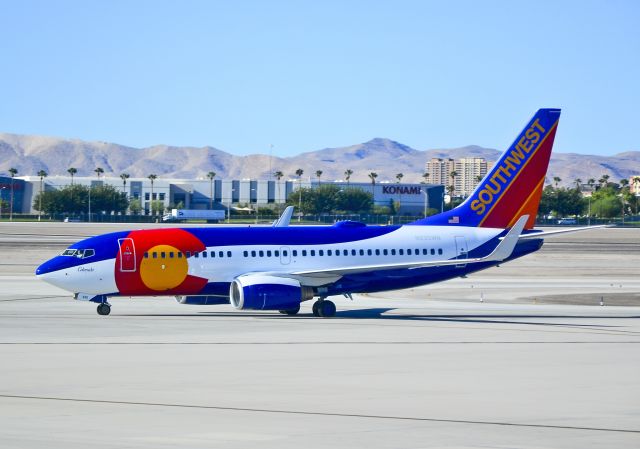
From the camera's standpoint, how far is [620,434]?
19578 millimetres

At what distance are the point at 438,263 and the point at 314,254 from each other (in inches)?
220

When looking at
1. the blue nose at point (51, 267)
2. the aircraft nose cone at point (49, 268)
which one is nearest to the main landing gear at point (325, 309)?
the blue nose at point (51, 267)

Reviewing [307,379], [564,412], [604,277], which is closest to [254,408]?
[307,379]

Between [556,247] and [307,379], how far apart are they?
310 ft

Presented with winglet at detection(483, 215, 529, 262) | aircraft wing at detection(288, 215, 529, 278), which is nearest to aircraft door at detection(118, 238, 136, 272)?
aircraft wing at detection(288, 215, 529, 278)

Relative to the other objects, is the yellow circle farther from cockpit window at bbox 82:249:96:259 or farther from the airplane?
cockpit window at bbox 82:249:96:259

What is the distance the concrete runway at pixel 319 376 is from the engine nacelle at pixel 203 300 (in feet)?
1.76

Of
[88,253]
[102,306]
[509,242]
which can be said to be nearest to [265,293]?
[102,306]

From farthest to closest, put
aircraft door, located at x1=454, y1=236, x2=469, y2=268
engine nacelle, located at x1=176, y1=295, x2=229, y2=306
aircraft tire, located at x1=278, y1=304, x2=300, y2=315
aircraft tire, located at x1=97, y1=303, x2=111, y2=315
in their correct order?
Result: aircraft door, located at x1=454, y1=236, x2=469, y2=268 < engine nacelle, located at x1=176, y1=295, x2=229, y2=306 < aircraft tire, located at x1=278, y1=304, x2=300, y2=315 < aircraft tire, located at x1=97, y1=303, x2=111, y2=315

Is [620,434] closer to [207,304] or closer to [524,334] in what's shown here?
[524,334]

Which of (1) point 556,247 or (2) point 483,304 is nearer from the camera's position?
(2) point 483,304

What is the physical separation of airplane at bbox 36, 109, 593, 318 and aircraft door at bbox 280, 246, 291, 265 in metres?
0.04

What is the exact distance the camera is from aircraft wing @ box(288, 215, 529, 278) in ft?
150

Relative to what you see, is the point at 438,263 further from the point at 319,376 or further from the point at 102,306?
the point at 319,376
